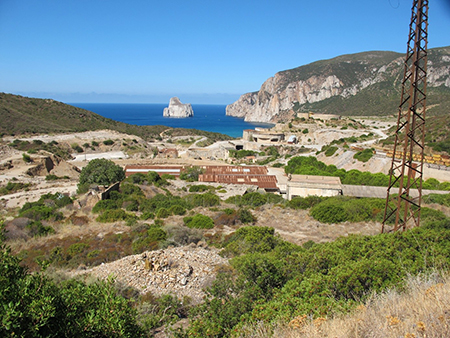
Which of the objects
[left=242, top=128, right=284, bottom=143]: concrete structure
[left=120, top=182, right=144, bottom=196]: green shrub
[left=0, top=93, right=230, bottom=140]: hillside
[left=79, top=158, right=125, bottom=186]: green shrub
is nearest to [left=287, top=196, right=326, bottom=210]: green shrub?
[left=120, top=182, right=144, bottom=196]: green shrub

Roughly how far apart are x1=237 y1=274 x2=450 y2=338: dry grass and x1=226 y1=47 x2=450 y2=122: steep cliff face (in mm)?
77864

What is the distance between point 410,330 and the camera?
3270 mm

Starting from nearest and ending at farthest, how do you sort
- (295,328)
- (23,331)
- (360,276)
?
(23,331), (295,328), (360,276)

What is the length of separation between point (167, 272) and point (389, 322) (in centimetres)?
600

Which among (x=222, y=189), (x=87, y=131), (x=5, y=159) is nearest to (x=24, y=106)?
(x=87, y=131)

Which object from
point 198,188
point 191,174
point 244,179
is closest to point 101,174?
point 198,188

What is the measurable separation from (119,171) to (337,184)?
16256 millimetres

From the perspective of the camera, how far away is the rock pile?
771cm

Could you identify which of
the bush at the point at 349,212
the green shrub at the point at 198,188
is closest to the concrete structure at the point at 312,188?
the bush at the point at 349,212

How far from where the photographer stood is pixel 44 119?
57.2 m

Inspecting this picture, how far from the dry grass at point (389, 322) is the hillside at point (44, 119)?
52562mm

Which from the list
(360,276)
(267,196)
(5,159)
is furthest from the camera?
(5,159)

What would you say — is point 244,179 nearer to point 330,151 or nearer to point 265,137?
point 330,151

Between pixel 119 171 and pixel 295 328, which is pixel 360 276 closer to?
pixel 295 328
